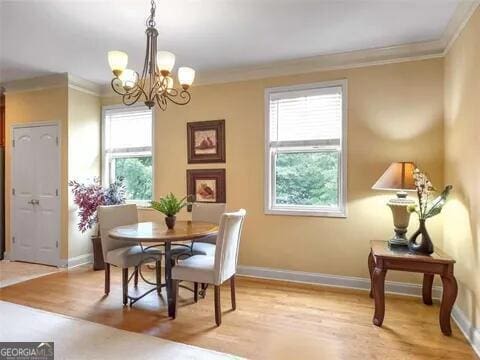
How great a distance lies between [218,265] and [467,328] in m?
2.00

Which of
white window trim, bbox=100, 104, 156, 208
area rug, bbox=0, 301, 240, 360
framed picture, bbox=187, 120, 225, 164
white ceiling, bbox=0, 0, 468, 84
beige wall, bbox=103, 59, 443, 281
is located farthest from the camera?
white window trim, bbox=100, 104, 156, 208

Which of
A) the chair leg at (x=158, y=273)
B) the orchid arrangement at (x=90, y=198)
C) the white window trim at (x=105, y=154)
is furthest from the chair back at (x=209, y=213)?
the orchid arrangement at (x=90, y=198)

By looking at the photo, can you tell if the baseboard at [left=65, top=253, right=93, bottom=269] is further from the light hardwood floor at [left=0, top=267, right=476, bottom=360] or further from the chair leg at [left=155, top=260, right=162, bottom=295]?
the chair leg at [left=155, top=260, right=162, bottom=295]

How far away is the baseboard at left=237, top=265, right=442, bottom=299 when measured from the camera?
3264 millimetres

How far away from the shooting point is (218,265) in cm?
260

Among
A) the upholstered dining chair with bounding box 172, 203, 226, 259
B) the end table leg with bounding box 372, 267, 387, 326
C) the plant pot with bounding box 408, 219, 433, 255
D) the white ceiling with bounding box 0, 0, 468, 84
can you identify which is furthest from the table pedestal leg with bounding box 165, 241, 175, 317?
the plant pot with bounding box 408, 219, 433, 255

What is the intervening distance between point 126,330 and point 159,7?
8.54ft

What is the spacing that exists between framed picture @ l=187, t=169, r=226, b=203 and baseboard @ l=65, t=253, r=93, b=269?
183 centimetres

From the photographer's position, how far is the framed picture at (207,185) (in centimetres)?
407

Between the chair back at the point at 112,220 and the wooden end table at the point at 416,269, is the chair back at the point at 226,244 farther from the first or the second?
Result: the wooden end table at the point at 416,269

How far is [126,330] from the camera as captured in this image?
253cm

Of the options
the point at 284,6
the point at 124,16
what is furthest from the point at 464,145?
the point at 124,16

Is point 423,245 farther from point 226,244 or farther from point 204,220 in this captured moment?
point 204,220

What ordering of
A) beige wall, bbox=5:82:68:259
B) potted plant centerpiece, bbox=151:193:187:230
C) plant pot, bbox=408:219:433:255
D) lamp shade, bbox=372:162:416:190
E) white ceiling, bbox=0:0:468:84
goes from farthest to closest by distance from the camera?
beige wall, bbox=5:82:68:259 → potted plant centerpiece, bbox=151:193:187:230 → lamp shade, bbox=372:162:416:190 → plant pot, bbox=408:219:433:255 → white ceiling, bbox=0:0:468:84
